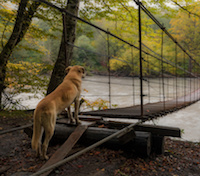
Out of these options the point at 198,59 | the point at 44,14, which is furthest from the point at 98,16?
the point at 198,59

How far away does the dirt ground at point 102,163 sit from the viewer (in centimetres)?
214

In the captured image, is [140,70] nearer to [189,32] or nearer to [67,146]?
[67,146]

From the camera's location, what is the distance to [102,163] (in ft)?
7.79

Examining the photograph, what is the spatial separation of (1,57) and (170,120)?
8273mm

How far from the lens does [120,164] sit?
2371 mm

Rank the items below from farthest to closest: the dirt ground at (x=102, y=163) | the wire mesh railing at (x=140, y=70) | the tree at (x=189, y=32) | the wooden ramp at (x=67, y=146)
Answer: the tree at (x=189, y=32)
the wire mesh railing at (x=140, y=70)
the dirt ground at (x=102, y=163)
the wooden ramp at (x=67, y=146)

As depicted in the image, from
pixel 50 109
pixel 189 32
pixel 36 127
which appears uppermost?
pixel 189 32

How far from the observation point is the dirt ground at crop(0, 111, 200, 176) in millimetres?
2141

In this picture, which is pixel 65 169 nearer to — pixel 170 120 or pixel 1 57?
pixel 1 57

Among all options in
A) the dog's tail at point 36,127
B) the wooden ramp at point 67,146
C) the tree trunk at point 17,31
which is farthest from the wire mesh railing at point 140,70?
the tree trunk at point 17,31

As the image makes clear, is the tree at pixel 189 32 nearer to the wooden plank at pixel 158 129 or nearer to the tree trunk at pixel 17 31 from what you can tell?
the tree trunk at pixel 17 31

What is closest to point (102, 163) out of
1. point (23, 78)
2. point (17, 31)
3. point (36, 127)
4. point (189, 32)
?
point (36, 127)

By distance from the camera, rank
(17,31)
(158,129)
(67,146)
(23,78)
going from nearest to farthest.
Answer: (67,146)
(158,129)
(17,31)
(23,78)

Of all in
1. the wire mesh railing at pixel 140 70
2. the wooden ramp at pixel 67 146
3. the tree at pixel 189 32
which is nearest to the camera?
the wooden ramp at pixel 67 146
